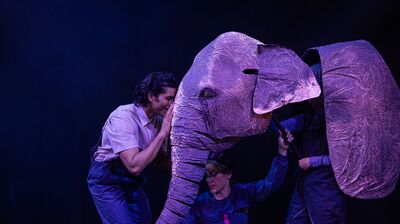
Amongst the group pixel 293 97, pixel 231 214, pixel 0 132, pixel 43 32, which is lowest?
pixel 231 214

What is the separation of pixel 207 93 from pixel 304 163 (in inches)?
20.7

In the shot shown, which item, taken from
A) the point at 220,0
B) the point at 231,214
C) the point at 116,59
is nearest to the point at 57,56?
the point at 116,59

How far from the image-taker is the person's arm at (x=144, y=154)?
5.76ft

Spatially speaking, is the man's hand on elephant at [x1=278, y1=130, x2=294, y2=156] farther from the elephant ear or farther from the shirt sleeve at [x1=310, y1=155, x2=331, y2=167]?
the elephant ear

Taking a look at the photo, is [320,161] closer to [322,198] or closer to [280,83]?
[322,198]

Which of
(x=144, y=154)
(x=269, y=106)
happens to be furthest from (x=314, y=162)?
(x=144, y=154)

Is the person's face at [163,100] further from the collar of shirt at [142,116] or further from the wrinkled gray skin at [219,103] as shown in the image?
the wrinkled gray skin at [219,103]

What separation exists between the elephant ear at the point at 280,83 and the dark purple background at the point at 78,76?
1061mm

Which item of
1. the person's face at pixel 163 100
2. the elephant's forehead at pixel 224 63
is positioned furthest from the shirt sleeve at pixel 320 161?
the person's face at pixel 163 100

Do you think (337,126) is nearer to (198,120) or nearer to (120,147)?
(198,120)

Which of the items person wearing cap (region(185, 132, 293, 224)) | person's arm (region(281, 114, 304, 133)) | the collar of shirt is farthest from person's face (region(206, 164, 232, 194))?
person's arm (region(281, 114, 304, 133))

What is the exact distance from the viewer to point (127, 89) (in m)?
2.59

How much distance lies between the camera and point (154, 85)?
1.93 metres

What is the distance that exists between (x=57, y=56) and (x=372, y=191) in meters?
1.95
